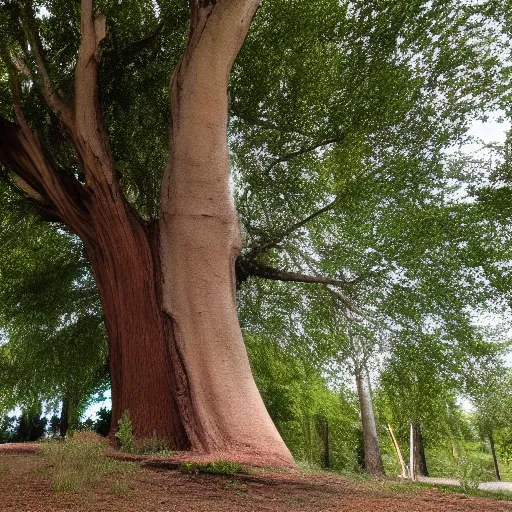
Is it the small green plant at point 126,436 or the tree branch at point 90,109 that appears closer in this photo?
the small green plant at point 126,436

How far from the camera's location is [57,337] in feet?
37.8

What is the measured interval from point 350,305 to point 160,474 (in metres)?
7.41

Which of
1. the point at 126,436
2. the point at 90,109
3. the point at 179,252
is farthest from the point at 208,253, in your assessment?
the point at 90,109

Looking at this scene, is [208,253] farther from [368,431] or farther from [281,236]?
[368,431]

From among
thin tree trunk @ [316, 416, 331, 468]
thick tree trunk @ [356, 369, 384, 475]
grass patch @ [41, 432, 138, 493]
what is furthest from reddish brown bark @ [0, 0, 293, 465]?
thin tree trunk @ [316, 416, 331, 468]

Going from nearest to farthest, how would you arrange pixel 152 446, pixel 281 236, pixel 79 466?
pixel 79 466 → pixel 152 446 → pixel 281 236

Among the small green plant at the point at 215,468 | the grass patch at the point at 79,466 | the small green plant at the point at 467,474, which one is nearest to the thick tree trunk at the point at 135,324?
the grass patch at the point at 79,466

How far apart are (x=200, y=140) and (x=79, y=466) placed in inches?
145

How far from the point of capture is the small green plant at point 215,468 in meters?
3.50

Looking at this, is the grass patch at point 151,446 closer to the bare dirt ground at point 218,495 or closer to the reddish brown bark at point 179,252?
the reddish brown bark at point 179,252

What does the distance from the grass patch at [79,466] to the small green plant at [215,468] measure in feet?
1.36

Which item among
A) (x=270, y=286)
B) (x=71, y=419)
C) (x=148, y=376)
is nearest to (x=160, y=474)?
(x=148, y=376)

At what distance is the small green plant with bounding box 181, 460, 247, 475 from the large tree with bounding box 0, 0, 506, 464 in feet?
2.29

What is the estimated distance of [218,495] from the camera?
9.99 ft
